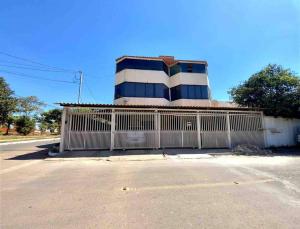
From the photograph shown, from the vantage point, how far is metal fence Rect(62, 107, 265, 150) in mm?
12547

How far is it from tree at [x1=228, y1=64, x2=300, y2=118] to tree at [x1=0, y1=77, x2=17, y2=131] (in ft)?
130

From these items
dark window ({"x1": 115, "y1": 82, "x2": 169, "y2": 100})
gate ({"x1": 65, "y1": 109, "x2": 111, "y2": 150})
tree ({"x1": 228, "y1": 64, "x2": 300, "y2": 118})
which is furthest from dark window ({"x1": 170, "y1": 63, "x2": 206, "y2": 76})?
gate ({"x1": 65, "y1": 109, "x2": 111, "y2": 150})

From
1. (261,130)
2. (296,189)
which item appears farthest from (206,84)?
(296,189)

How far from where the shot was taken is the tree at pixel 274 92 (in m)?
13.8

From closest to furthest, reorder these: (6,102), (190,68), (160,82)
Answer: (160,82), (190,68), (6,102)

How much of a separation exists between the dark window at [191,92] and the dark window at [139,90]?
2006 mm

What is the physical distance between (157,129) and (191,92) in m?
10.6

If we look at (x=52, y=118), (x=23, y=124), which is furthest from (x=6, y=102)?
(x=52, y=118)

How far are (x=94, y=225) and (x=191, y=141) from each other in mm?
11088

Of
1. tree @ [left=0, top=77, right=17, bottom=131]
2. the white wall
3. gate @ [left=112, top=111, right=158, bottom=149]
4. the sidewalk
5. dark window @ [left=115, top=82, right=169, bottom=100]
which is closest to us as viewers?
the sidewalk

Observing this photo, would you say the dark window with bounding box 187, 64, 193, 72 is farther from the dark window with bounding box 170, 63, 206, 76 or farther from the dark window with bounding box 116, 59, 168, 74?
the dark window with bounding box 116, 59, 168, 74

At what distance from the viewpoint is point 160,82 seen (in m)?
21.6

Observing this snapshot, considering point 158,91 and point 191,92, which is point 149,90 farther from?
point 191,92

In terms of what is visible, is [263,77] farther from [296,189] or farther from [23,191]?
[23,191]
